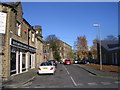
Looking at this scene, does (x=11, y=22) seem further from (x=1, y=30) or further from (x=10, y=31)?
(x=1, y=30)

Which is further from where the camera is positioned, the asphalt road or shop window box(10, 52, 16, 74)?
shop window box(10, 52, 16, 74)

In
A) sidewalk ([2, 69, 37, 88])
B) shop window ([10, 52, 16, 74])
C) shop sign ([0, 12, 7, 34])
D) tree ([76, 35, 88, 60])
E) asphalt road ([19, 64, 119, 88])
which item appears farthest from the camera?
tree ([76, 35, 88, 60])

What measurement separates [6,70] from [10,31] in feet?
11.9

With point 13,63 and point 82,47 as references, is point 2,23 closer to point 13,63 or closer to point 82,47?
point 13,63

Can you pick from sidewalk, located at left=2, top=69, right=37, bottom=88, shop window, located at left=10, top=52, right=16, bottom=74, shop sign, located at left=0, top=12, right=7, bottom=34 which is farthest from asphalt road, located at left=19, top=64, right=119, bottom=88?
shop sign, located at left=0, top=12, right=7, bottom=34

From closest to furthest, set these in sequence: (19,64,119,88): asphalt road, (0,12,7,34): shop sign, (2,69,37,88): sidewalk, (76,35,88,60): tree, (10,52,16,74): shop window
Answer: (19,64,119,88): asphalt road, (2,69,37,88): sidewalk, (0,12,7,34): shop sign, (10,52,16,74): shop window, (76,35,88,60): tree

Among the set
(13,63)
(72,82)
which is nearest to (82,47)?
(13,63)

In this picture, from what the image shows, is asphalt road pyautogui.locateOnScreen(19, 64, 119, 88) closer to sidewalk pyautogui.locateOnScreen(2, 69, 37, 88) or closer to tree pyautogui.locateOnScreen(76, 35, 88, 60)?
sidewalk pyautogui.locateOnScreen(2, 69, 37, 88)

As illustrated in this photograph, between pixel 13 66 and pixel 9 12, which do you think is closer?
pixel 9 12

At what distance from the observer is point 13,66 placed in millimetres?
16219

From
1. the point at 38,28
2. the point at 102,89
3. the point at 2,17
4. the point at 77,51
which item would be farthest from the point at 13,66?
the point at 77,51

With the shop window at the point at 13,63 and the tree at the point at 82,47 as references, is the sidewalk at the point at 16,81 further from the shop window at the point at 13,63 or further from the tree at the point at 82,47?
the tree at the point at 82,47

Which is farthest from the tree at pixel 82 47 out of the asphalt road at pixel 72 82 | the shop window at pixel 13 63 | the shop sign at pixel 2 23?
the shop sign at pixel 2 23

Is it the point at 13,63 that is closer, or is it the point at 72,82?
the point at 72,82
